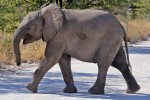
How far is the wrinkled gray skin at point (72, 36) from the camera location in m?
10.9

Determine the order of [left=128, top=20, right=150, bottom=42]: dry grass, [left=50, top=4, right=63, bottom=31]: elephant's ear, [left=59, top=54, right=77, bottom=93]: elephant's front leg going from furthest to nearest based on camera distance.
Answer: [left=128, top=20, right=150, bottom=42]: dry grass < [left=59, top=54, right=77, bottom=93]: elephant's front leg < [left=50, top=4, right=63, bottom=31]: elephant's ear

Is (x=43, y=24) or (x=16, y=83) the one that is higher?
(x=43, y=24)

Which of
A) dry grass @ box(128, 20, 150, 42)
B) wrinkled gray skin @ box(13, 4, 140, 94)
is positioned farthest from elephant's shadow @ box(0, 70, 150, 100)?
dry grass @ box(128, 20, 150, 42)


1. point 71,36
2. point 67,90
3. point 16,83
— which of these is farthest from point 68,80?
point 16,83

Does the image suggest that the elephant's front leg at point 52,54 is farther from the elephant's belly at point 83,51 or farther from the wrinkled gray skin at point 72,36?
the elephant's belly at point 83,51

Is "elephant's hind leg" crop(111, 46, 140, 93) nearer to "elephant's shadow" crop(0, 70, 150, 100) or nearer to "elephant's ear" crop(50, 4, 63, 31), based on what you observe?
"elephant's shadow" crop(0, 70, 150, 100)

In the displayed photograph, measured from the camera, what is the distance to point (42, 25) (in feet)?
36.0

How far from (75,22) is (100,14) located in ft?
1.97

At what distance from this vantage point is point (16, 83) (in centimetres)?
1306

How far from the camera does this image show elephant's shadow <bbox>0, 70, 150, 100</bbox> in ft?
36.3

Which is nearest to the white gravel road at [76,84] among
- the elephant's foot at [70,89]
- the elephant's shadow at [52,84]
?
the elephant's shadow at [52,84]

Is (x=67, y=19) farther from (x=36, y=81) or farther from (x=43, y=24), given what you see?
(x=36, y=81)

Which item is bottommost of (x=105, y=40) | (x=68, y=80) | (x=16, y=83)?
(x=16, y=83)

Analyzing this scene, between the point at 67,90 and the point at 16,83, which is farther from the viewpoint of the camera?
the point at 16,83
